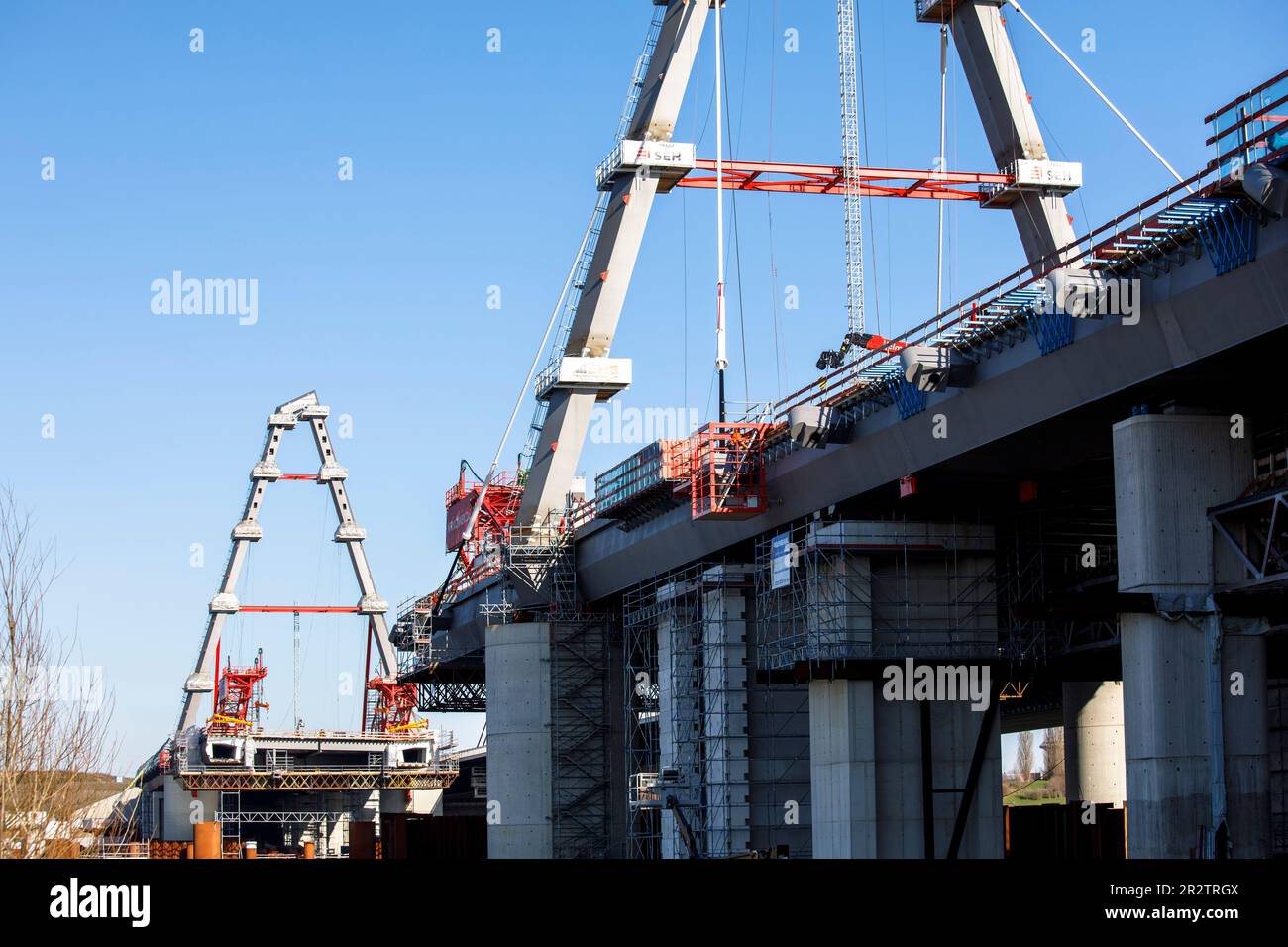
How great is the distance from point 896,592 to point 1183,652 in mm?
16681

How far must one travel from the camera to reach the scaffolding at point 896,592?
51.4 m

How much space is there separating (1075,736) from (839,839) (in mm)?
18866

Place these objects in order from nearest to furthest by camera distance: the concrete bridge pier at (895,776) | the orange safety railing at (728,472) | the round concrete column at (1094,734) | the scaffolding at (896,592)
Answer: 1. the concrete bridge pier at (895,776)
2. the scaffolding at (896,592)
3. the orange safety railing at (728,472)
4. the round concrete column at (1094,734)

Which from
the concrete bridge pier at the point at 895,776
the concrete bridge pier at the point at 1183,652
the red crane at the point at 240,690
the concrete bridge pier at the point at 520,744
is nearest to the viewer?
the concrete bridge pier at the point at 1183,652

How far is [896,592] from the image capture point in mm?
52719

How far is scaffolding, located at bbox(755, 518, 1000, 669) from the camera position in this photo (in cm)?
5138

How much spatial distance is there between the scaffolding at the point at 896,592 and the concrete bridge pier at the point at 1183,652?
550 inches

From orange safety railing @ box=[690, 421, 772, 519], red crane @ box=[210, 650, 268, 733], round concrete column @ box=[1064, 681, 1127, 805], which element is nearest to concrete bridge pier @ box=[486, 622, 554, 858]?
orange safety railing @ box=[690, 421, 772, 519]

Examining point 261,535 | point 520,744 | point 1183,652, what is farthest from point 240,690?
point 1183,652

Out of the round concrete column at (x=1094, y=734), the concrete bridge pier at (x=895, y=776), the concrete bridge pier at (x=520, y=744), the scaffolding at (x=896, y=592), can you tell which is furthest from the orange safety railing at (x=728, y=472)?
the concrete bridge pier at (x=520, y=744)

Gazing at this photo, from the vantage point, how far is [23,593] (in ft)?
96.1

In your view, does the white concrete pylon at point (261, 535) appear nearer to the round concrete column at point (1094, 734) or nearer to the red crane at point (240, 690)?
the red crane at point (240, 690)
